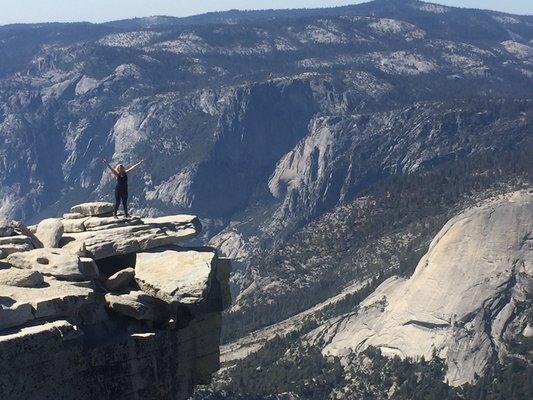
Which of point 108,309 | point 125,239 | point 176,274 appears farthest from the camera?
point 125,239

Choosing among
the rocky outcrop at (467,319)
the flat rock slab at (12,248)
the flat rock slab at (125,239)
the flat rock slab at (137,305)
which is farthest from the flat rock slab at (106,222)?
the rocky outcrop at (467,319)

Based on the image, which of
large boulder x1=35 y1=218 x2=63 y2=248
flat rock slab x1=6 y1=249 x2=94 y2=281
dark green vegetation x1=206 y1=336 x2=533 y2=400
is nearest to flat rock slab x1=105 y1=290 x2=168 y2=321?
flat rock slab x1=6 y1=249 x2=94 y2=281

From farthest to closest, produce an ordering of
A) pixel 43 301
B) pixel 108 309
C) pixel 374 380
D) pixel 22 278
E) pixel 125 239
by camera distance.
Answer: pixel 374 380, pixel 125 239, pixel 108 309, pixel 22 278, pixel 43 301

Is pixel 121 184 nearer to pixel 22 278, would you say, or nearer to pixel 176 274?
pixel 176 274

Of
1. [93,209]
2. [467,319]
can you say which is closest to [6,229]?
[93,209]

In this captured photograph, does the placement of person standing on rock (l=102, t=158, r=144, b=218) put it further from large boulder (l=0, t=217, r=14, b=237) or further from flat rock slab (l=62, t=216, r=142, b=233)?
large boulder (l=0, t=217, r=14, b=237)

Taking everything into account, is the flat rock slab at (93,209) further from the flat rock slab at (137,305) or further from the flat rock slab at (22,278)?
the flat rock slab at (22,278)
